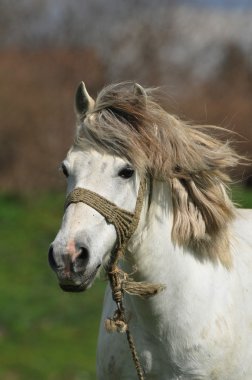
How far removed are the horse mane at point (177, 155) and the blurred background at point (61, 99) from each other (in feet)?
19.4

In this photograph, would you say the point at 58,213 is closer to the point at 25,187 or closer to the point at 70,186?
the point at 25,187

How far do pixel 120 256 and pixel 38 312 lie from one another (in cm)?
879

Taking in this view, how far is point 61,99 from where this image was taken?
808 inches

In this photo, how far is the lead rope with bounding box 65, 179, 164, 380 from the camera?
4.68m

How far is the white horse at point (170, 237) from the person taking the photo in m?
4.90

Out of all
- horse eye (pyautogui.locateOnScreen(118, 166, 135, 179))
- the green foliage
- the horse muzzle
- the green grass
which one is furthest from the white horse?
the green foliage

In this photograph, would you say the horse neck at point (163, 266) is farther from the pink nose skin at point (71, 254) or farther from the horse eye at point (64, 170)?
the pink nose skin at point (71, 254)

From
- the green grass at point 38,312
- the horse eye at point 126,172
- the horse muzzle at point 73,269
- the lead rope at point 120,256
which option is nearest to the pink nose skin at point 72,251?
the horse muzzle at point 73,269

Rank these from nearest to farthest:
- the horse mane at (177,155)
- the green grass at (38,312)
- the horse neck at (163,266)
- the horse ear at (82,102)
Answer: the horse mane at (177,155), the horse neck at (163,266), the horse ear at (82,102), the green grass at (38,312)

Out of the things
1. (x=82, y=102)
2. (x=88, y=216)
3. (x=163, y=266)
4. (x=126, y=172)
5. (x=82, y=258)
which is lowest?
(x=163, y=266)

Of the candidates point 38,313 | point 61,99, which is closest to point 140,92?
point 38,313

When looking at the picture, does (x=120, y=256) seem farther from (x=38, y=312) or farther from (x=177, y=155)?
(x=38, y=312)

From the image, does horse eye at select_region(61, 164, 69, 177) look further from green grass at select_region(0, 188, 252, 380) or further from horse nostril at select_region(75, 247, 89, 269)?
green grass at select_region(0, 188, 252, 380)

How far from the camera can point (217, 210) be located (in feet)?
17.1
